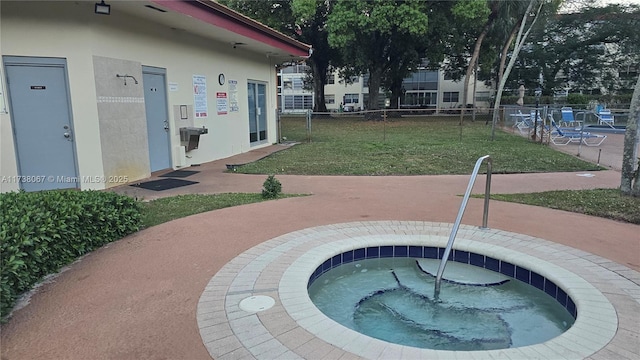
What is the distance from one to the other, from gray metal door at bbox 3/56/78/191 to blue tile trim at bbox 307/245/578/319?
5378mm

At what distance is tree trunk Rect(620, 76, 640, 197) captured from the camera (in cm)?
630

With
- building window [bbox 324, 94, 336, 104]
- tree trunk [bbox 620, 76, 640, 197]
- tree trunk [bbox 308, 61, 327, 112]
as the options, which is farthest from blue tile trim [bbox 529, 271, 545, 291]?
building window [bbox 324, 94, 336, 104]

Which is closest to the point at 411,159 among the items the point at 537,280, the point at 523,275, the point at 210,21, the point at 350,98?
the point at 210,21

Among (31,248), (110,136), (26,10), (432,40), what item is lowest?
(31,248)

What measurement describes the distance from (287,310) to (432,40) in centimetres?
2488

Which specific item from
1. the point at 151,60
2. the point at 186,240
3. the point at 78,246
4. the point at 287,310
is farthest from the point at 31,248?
the point at 151,60

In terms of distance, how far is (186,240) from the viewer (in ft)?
15.7

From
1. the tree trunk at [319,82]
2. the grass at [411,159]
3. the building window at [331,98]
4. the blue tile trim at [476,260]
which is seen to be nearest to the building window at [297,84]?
the building window at [331,98]

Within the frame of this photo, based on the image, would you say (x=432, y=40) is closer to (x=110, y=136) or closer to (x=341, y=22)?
(x=341, y=22)

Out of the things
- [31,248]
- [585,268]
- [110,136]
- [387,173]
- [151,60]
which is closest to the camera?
[31,248]

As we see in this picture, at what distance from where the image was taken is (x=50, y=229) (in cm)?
370

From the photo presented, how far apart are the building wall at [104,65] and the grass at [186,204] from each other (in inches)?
71.8

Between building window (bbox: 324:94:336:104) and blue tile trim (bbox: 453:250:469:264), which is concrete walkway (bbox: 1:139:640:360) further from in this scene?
building window (bbox: 324:94:336:104)

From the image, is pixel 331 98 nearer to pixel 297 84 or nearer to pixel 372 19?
pixel 297 84
